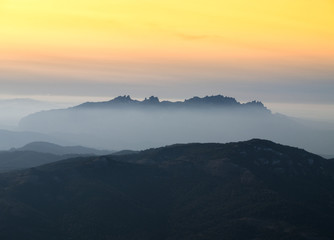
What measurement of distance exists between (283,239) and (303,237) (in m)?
9.13

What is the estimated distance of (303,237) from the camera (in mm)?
199750

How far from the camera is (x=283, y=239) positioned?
198 meters
